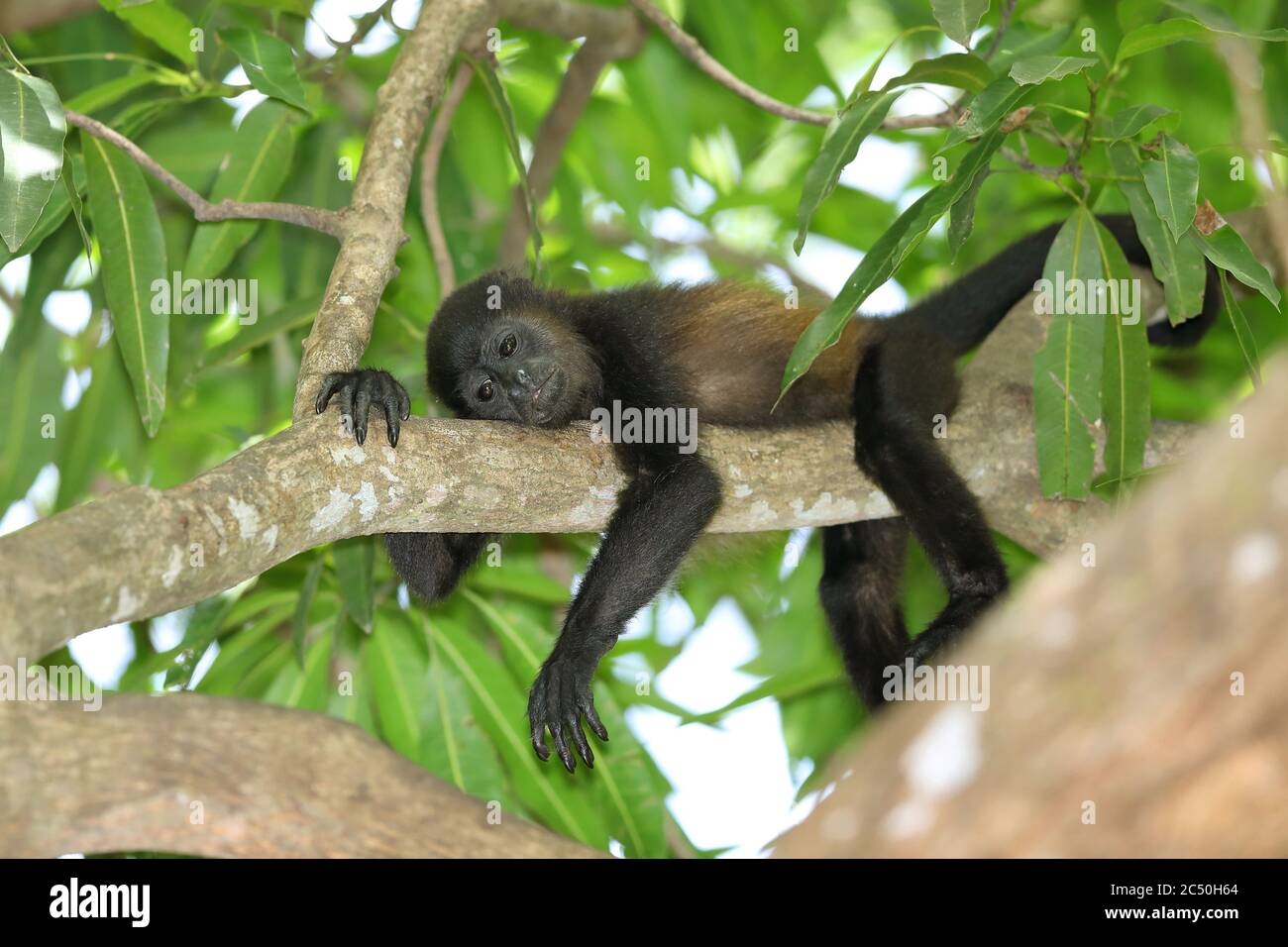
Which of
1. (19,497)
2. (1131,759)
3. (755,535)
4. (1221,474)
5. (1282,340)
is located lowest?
(1131,759)

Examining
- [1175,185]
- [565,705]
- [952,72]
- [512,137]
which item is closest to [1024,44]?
[952,72]

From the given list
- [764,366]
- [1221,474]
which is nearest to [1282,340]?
[764,366]

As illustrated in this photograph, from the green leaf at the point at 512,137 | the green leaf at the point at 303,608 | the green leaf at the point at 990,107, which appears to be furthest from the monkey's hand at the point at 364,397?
the green leaf at the point at 990,107

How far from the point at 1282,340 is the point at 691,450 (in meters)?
3.16

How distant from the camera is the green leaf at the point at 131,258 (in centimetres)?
371

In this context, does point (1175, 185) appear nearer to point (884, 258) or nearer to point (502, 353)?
point (884, 258)

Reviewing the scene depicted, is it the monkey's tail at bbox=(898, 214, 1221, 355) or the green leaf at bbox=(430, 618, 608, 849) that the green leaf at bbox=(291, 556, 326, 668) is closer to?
the green leaf at bbox=(430, 618, 608, 849)

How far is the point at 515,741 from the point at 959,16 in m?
3.08

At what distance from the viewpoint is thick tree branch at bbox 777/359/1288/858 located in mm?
1227

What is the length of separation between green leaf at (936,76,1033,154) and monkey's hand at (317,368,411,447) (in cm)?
161

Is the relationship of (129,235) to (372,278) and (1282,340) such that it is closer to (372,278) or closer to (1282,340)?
(372,278)

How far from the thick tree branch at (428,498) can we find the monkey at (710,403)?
146mm

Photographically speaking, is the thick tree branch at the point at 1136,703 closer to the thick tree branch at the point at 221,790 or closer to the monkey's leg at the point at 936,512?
the thick tree branch at the point at 221,790

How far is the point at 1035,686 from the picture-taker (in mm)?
1293
